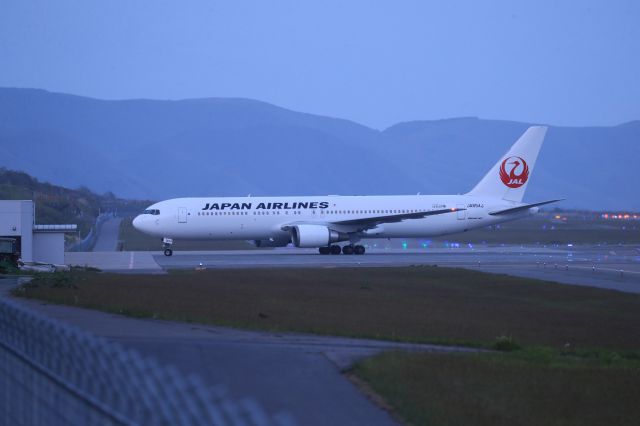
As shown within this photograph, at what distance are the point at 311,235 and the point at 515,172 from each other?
481 inches

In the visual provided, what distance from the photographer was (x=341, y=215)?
146 ft

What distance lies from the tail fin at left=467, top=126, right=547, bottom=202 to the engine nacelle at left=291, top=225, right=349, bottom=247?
30.3 ft

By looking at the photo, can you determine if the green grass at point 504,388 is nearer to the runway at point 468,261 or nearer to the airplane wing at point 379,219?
the runway at point 468,261

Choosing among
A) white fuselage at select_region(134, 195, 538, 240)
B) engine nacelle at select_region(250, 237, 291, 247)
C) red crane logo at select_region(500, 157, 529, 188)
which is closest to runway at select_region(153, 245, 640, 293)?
engine nacelle at select_region(250, 237, 291, 247)

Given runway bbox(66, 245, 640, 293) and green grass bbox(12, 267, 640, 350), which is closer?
green grass bbox(12, 267, 640, 350)

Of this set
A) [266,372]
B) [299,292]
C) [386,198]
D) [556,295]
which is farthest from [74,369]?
[386,198]

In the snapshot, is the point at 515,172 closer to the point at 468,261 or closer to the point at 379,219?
the point at 379,219

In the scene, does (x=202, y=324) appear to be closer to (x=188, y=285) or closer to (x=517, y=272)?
(x=188, y=285)

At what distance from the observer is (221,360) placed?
11625mm

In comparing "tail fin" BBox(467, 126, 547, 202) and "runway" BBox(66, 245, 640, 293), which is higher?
"tail fin" BBox(467, 126, 547, 202)

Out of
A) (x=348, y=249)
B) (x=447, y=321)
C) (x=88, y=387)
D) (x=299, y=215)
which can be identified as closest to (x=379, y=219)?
(x=348, y=249)

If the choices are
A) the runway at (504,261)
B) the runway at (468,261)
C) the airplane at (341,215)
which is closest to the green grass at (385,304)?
the runway at (504,261)

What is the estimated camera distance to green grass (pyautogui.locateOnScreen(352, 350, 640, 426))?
364 inches

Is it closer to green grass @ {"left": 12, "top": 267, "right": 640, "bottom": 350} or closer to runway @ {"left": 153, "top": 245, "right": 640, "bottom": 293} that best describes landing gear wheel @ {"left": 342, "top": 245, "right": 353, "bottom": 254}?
runway @ {"left": 153, "top": 245, "right": 640, "bottom": 293}
